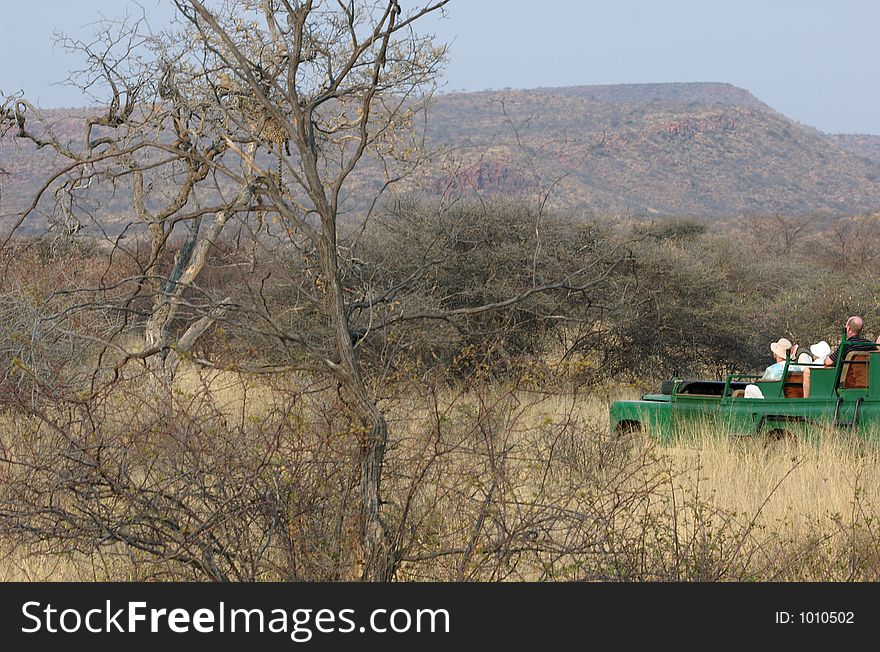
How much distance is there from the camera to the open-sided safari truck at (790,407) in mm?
8484

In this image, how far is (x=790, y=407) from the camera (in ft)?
28.4

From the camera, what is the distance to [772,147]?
287 ft

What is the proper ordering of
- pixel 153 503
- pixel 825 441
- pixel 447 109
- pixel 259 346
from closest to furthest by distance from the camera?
pixel 153 503 → pixel 825 441 → pixel 259 346 → pixel 447 109

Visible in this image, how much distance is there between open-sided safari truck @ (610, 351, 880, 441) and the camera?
334 inches

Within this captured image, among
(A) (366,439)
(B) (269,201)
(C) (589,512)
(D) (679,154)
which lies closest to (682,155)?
(D) (679,154)

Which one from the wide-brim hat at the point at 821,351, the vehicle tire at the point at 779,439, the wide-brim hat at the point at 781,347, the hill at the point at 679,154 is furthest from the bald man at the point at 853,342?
the hill at the point at 679,154

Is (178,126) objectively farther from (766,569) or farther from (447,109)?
(447,109)

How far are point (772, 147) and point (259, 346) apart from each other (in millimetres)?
81571

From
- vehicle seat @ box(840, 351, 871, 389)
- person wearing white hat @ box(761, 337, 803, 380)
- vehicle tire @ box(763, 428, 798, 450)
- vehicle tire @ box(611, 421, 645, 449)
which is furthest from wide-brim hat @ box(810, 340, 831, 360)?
vehicle tire @ box(611, 421, 645, 449)

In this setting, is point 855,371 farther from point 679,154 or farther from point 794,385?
point 679,154

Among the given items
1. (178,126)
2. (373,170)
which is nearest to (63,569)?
(178,126)

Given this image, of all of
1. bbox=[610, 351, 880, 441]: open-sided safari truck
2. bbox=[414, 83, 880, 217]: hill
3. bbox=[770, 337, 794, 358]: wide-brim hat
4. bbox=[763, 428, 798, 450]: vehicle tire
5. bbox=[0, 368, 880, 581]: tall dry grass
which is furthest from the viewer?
bbox=[414, 83, 880, 217]: hill

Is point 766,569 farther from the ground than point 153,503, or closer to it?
closer to it

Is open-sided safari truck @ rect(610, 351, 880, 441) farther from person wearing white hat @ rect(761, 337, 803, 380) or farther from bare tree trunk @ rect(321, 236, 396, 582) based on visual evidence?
bare tree trunk @ rect(321, 236, 396, 582)
